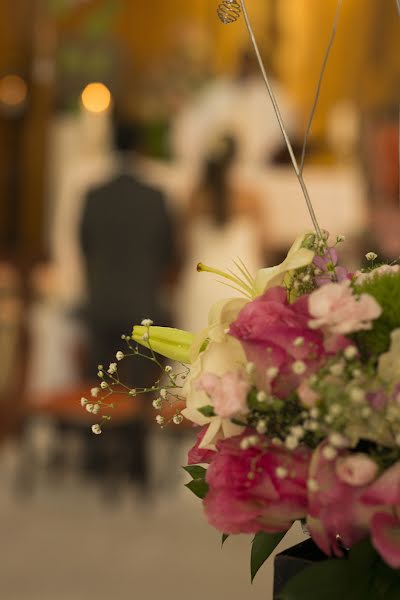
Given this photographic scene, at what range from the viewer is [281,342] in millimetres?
809

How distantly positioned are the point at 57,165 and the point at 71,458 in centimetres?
327

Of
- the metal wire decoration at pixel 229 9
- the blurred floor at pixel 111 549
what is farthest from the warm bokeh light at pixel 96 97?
the metal wire decoration at pixel 229 9

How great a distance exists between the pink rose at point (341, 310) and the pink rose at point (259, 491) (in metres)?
0.11

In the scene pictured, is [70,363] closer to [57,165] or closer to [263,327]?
[57,165]

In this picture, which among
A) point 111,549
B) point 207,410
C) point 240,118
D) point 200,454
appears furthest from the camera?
point 240,118

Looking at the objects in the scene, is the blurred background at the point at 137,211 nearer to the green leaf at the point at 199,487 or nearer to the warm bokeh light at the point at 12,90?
the warm bokeh light at the point at 12,90

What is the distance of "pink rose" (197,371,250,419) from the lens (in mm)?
789

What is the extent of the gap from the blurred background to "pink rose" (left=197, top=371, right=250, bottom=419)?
1943mm

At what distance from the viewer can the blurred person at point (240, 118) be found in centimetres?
752

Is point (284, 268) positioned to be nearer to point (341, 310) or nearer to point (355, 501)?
point (341, 310)

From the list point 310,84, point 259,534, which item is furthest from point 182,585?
point 310,84

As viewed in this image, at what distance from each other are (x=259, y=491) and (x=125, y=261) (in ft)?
14.8

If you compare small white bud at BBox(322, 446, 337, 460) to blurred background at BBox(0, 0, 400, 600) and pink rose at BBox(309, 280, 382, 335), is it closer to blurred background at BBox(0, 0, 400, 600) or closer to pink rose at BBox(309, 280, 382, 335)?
pink rose at BBox(309, 280, 382, 335)

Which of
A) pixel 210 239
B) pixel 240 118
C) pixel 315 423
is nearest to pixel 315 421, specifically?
pixel 315 423
